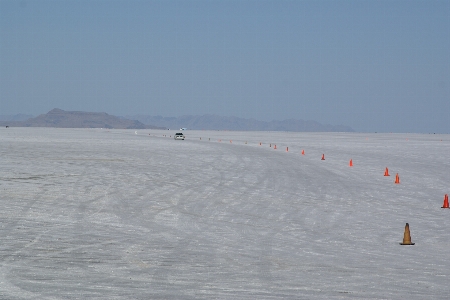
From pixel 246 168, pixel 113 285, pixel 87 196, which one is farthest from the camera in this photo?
pixel 246 168

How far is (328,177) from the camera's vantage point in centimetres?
2864

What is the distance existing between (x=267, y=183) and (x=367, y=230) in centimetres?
1079

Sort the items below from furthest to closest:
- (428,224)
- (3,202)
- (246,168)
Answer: (246,168), (3,202), (428,224)

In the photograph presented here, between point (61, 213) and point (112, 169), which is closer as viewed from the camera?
point (61, 213)

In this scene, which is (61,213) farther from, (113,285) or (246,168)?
(246,168)

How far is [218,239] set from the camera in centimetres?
1294

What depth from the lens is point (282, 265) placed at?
10.5 meters

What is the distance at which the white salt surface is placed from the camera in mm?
8945

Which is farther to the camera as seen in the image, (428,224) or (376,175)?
(376,175)

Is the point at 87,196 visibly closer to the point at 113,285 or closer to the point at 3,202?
the point at 3,202

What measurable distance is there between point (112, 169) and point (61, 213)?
14.5 m

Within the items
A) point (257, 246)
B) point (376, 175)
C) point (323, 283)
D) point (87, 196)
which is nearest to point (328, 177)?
point (376, 175)

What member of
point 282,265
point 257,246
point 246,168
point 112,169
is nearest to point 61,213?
point 257,246

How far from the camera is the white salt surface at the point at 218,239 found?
895cm
